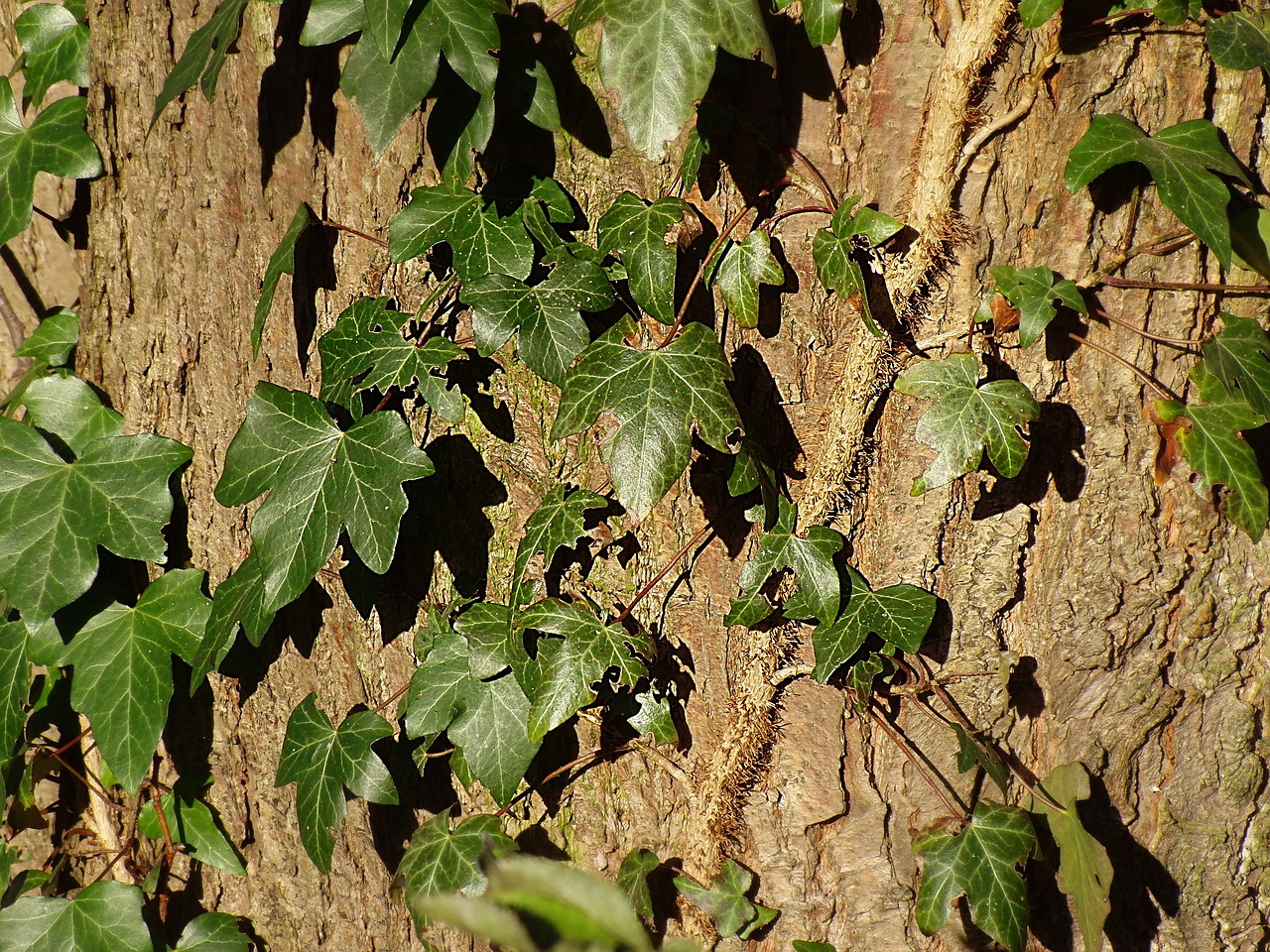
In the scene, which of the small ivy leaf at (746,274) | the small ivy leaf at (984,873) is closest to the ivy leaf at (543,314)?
the small ivy leaf at (746,274)

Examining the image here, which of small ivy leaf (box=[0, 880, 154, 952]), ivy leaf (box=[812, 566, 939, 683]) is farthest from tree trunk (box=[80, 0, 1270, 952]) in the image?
small ivy leaf (box=[0, 880, 154, 952])

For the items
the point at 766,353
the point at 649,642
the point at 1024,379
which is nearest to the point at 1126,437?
the point at 1024,379

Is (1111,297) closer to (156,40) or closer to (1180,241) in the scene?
(1180,241)

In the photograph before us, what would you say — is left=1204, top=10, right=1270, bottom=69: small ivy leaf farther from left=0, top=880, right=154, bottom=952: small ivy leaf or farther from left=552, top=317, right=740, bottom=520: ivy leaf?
left=0, top=880, right=154, bottom=952: small ivy leaf

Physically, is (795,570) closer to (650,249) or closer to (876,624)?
(876,624)

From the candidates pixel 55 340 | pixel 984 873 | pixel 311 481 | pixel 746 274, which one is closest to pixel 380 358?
pixel 311 481

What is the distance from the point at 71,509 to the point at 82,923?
711 mm

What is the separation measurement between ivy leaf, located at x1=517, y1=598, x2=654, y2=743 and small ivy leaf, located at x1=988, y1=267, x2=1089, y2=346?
Answer: 626 millimetres

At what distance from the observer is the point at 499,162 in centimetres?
124

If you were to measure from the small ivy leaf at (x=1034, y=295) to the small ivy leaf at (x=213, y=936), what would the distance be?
1.60 meters

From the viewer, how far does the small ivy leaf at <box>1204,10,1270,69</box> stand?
1.01 meters

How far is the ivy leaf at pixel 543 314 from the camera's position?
113 centimetres

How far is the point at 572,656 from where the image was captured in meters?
1.19

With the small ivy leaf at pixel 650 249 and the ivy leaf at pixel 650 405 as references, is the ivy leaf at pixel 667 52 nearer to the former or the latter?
the small ivy leaf at pixel 650 249
